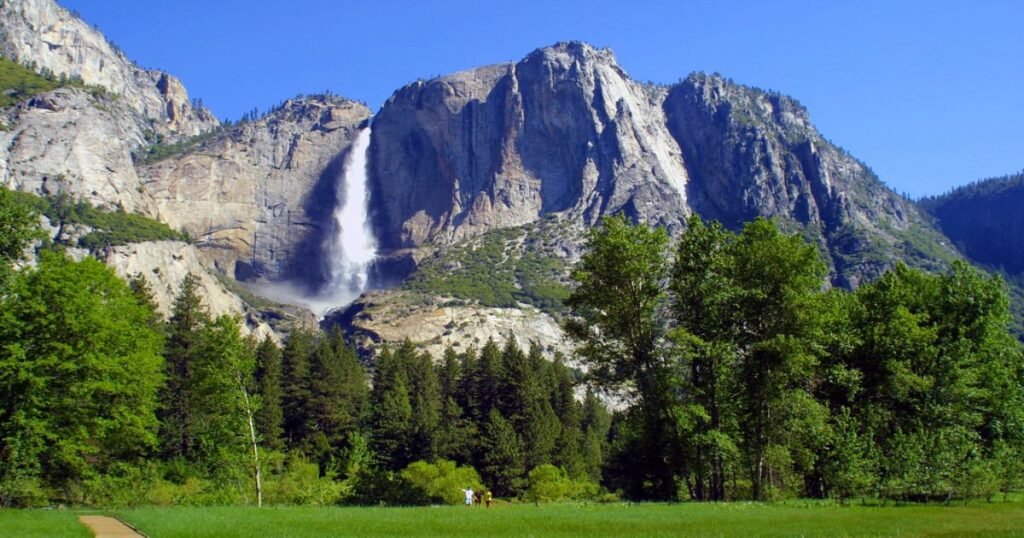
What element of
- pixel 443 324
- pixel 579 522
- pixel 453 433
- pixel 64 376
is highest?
pixel 443 324

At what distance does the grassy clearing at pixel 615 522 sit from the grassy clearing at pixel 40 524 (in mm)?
1685

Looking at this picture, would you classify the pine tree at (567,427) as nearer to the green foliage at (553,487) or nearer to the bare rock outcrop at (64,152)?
the green foliage at (553,487)

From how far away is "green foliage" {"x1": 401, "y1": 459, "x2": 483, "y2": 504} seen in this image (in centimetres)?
6186

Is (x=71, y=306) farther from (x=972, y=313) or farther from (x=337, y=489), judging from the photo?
(x=972, y=313)

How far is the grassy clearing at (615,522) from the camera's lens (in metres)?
21.5

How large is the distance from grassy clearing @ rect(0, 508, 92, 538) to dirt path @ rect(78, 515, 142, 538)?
0.28 m

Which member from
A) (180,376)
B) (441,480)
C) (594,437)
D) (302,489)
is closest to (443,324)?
(594,437)

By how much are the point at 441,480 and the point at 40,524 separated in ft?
135

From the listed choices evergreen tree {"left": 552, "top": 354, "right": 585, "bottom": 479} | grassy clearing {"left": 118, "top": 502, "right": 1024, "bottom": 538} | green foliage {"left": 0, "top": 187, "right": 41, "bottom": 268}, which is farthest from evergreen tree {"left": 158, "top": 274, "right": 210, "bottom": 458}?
grassy clearing {"left": 118, "top": 502, "right": 1024, "bottom": 538}

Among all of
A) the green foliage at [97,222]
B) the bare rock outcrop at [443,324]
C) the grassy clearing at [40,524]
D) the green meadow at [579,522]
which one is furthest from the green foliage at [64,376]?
the green foliage at [97,222]

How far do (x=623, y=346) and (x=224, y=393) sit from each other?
843 inches

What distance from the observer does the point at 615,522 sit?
24.5 metres

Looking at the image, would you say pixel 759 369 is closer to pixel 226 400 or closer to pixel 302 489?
pixel 226 400

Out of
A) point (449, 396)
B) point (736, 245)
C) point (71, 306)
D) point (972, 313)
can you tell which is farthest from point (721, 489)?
point (449, 396)
